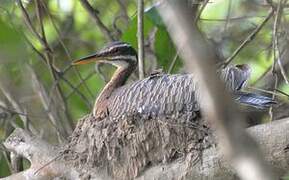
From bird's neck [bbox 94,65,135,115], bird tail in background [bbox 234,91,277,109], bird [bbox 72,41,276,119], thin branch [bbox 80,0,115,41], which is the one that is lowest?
bird tail in background [bbox 234,91,277,109]

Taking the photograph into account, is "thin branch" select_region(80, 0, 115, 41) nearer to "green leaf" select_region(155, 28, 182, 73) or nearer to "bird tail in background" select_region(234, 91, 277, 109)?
"green leaf" select_region(155, 28, 182, 73)

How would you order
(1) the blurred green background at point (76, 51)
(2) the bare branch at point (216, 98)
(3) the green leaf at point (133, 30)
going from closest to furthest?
(2) the bare branch at point (216, 98) → (3) the green leaf at point (133, 30) → (1) the blurred green background at point (76, 51)

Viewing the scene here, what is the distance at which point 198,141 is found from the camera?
7.02 ft

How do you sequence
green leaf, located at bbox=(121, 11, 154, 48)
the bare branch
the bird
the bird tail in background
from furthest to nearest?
green leaf, located at bbox=(121, 11, 154, 48) → the bird → the bird tail in background → the bare branch

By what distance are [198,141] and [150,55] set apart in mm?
1487

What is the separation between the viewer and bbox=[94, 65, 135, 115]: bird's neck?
10.4 feet

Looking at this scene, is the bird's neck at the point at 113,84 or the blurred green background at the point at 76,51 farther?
the blurred green background at the point at 76,51

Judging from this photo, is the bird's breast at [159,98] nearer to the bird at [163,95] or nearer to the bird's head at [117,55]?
the bird at [163,95]

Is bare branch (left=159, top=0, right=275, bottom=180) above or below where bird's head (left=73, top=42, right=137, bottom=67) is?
below

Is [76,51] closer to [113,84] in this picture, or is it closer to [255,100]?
[113,84]

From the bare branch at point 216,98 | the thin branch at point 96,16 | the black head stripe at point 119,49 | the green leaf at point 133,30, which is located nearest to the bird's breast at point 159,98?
the black head stripe at point 119,49

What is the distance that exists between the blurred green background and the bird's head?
122mm

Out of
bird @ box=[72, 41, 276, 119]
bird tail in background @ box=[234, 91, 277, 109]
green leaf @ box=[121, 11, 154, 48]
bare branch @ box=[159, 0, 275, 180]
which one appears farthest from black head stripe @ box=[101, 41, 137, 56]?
bare branch @ box=[159, 0, 275, 180]

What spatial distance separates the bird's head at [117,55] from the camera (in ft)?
10.6
